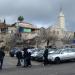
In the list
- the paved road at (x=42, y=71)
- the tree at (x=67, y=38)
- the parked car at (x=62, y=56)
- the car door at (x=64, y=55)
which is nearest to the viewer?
the paved road at (x=42, y=71)

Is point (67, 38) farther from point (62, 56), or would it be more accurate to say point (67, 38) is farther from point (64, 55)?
point (62, 56)

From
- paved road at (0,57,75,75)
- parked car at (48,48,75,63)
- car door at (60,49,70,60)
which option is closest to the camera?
paved road at (0,57,75,75)

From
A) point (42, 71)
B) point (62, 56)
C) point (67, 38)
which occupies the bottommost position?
point (42, 71)

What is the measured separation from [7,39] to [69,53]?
2253 inches

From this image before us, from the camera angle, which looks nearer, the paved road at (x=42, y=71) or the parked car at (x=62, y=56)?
the paved road at (x=42, y=71)

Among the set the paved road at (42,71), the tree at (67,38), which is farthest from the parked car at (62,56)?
the tree at (67,38)

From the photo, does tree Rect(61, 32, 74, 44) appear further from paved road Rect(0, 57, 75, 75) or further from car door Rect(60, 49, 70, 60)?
paved road Rect(0, 57, 75, 75)

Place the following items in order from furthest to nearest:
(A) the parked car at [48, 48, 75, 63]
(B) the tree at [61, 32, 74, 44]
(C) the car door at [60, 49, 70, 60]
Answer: (B) the tree at [61, 32, 74, 44] → (C) the car door at [60, 49, 70, 60] → (A) the parked car at [48, 48, 75, 63]

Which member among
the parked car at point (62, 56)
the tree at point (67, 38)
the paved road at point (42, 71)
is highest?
the tree at point (67, 38)

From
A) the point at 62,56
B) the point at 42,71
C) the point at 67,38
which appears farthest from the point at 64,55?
the point at 67,38

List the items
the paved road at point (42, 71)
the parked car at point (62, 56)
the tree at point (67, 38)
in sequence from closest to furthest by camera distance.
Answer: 1. the paved road at point (42, 71)
2. the parked car at point (62, 56)
3. the tree at point (67, 38)

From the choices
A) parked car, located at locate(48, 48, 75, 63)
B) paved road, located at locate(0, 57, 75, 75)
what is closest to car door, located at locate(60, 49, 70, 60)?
parked car, located at locate(48, 48, 75, 63)

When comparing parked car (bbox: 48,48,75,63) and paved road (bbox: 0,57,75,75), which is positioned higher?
parked car (bbox: 48,48,75,63)

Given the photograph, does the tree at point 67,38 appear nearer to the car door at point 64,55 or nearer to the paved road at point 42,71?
the car door at point 64,55
